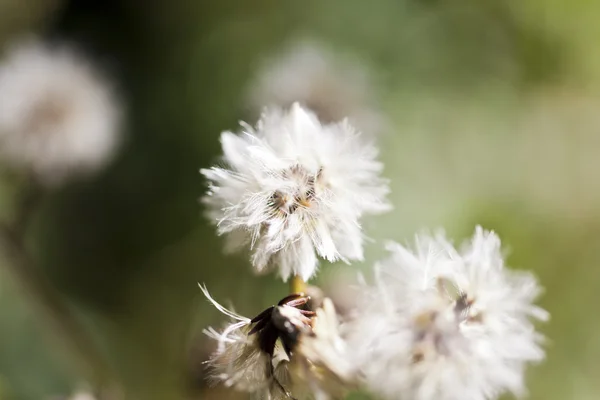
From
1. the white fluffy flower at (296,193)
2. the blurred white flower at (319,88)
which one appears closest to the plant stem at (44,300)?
the blurred white flower at (319,88)

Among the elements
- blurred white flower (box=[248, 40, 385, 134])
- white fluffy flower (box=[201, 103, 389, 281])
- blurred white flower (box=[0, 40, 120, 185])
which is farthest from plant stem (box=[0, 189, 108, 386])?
white fluffy flower (box=[201, 103, 389, 281])

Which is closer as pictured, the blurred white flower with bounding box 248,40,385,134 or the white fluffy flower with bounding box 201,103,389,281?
the white fluffy flower with bounding box 201,103,389,281

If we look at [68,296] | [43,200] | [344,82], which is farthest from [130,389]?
[344,82]

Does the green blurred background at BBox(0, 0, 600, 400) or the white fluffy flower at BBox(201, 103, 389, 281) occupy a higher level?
the green blurred background at BBox(0, 0, 600, 400)

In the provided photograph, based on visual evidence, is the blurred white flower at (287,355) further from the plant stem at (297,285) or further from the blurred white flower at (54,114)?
the blurred white flower at (54,114)

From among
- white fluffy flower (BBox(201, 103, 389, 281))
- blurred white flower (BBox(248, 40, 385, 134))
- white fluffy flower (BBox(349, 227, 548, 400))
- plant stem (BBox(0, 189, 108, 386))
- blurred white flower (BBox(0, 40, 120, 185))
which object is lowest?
white fluffy flower (BBox(349, 227, 548, 400))

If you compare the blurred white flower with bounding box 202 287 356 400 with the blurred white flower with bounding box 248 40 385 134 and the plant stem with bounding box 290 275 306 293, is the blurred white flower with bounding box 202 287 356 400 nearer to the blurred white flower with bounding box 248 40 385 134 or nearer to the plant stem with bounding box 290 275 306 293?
the plant stem with bounding box 290 275 306 293
